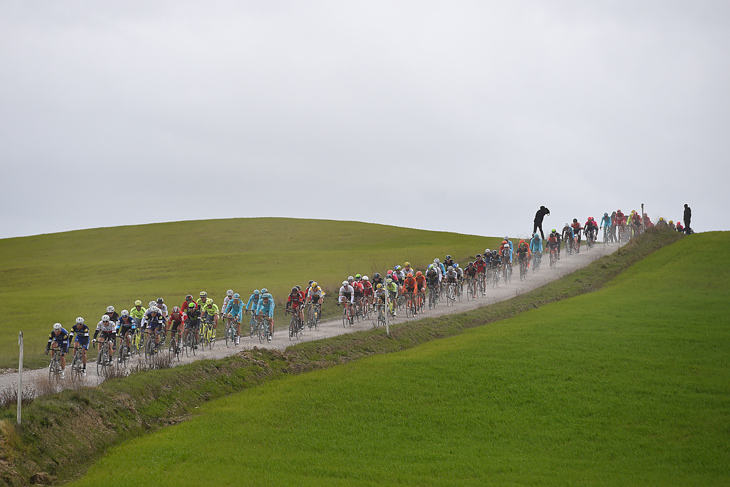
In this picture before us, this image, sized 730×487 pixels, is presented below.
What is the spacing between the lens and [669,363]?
21.1 meters

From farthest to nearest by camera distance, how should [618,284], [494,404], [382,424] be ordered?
[618,284]
[494,404]
[382,424]

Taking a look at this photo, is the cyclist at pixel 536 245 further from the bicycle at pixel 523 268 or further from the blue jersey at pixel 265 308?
the blue jersey at pixel 265 308

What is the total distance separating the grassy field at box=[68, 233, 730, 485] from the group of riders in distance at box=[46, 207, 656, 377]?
674 centimetres

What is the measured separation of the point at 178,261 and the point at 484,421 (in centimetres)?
5530

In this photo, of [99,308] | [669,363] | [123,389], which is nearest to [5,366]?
[123,389]

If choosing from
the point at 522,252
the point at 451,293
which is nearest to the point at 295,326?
the point at 451,293

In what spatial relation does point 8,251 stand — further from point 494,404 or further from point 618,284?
point 494,404

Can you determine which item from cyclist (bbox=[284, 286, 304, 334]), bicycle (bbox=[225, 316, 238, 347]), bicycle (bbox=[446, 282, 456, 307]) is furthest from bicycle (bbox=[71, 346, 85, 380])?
bicycle (bbox=[446, 282, 456, 307])

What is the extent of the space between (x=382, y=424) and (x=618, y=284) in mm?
28365

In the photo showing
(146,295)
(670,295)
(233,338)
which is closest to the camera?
(233,338)

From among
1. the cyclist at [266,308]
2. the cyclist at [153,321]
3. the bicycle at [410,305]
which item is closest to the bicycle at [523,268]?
the bicycle at [410,305]

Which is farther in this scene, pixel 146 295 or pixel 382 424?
pixel 146 295

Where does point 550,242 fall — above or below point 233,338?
above

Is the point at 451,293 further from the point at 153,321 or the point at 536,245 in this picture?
the point at 153,321
